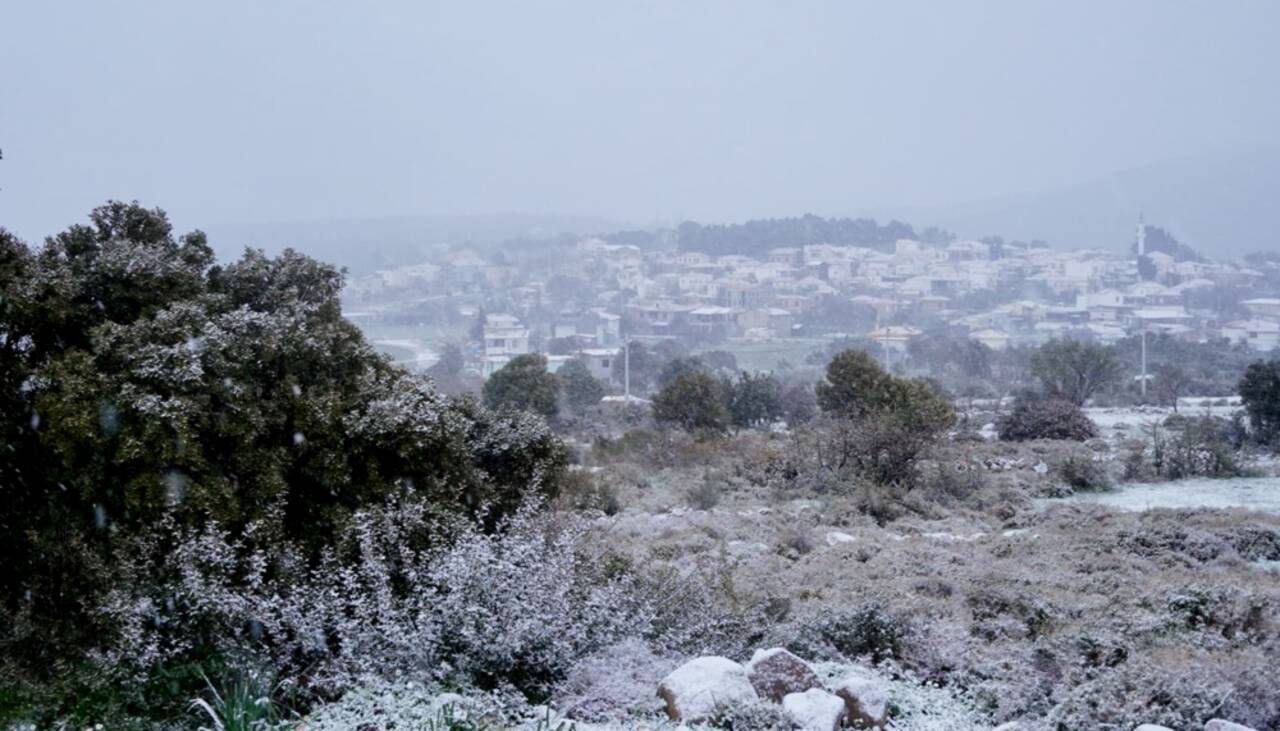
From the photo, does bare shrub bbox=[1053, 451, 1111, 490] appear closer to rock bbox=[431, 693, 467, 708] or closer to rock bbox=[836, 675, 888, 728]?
rock bbox=[836, 675, 888, 728]

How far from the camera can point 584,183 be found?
152 feet

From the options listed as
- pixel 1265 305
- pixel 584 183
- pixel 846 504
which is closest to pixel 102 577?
pixel 846 504

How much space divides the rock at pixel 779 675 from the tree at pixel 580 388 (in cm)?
1568

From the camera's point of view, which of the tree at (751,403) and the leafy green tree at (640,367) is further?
the leafy green tree at (640,367)

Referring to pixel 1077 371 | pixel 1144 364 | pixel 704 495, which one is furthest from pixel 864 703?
pixel 1144 364

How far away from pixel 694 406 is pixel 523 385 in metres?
3.05

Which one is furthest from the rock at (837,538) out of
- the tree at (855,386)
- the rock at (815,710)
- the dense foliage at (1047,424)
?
the dense foliage at (1047,424)

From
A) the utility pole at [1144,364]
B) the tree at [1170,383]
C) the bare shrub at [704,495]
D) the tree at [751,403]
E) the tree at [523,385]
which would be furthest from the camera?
the utility pole at [1144,364]

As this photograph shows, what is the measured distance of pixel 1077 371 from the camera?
19.9 metres

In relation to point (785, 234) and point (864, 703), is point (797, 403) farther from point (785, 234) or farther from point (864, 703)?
point (785, 234)

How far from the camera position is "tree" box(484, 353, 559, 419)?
1677 centimetres

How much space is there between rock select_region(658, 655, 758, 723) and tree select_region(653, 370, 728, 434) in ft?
38.4

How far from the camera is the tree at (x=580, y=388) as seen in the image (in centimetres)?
2045

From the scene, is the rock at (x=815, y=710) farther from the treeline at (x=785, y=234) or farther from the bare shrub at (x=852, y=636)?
the treeline at (x=785, y=234)
